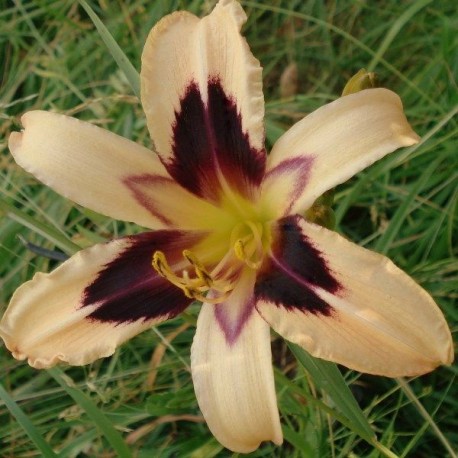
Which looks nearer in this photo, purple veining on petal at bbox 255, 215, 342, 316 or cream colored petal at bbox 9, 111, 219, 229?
purple veining on petal at bbox 255, 215, 342, 316

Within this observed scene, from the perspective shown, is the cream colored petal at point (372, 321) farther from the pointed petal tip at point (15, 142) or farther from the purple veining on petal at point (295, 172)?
the pointed petal tip at point (15, 142)

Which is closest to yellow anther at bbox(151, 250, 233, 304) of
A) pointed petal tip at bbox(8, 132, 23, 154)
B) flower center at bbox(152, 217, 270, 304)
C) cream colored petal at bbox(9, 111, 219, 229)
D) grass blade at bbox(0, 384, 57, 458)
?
flower center at bbox(152, 217, 270, 304)

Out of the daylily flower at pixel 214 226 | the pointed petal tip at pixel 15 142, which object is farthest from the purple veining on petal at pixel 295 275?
the pointed petal tip at pixel 15 142

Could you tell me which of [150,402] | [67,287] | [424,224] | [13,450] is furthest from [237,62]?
[13,450]

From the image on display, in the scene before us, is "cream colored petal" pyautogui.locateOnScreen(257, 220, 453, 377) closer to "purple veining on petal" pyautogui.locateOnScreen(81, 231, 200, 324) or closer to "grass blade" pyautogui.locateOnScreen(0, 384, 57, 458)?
"purple veining on petal" pyautogui.locateOnScreen(81, 231, 200, 324)

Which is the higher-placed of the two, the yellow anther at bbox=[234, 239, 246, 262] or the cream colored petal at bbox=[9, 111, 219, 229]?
the cream colored petal at bbox=[9, 111, 219, 229]

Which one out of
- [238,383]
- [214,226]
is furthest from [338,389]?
[214,226]

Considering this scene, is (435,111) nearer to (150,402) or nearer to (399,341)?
(150,402)
